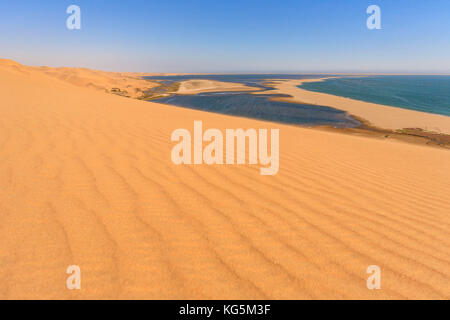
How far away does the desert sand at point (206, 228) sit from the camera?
1.40m

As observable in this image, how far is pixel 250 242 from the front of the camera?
1.74 metres

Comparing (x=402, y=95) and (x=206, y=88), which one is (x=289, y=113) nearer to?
(x=402, y=95)

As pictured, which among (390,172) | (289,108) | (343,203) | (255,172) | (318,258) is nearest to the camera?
(318,258)

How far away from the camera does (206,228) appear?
73.9 inches

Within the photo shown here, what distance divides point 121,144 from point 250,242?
9.20 ft

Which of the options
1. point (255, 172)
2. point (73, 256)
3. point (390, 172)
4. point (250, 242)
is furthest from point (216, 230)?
point (390, 172)

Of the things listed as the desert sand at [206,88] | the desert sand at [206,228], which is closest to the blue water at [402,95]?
the desert sand at [206,88]

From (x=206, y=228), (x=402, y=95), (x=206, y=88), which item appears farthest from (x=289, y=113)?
(x=206, y=88)

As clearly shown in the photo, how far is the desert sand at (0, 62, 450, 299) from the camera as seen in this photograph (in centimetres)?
140

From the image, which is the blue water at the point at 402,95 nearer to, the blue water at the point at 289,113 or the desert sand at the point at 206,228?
the blue water at the point at 289,113

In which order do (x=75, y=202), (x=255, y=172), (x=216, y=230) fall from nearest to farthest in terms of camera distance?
(x=216, y=230) < (x=75, y=202) < (x=255, y=172)
